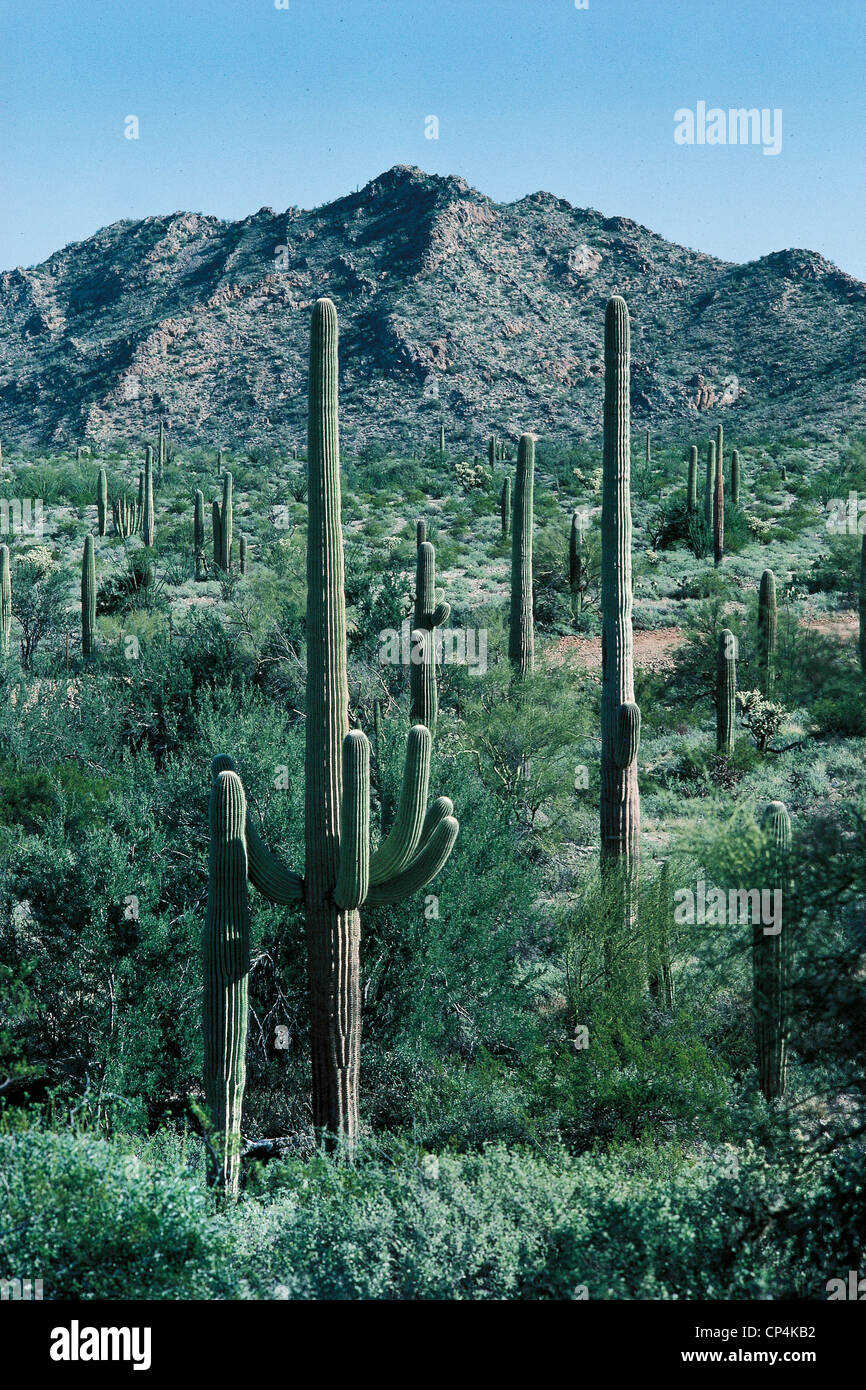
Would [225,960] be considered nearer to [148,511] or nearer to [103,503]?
[148,511]

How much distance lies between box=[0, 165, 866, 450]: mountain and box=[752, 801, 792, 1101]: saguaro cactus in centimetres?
4509

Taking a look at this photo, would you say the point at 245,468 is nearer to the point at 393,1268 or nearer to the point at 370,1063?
the point at 370,1063

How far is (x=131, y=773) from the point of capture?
470 inches

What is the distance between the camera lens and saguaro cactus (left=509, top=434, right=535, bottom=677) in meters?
Result: 16.9

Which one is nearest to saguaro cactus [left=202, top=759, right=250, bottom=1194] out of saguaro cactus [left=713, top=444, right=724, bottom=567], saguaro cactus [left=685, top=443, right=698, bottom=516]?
saguaro cactus [left=713, top=444, right=724, bottom=567]

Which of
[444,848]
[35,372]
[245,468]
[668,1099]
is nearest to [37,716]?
[444,848]

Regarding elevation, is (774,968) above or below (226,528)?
below

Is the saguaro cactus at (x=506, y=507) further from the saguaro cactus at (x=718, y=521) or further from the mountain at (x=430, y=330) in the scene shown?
the mountain at (x=430, y=330)

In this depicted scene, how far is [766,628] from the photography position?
1947 cm

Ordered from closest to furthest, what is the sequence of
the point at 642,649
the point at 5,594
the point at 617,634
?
the point at 617,634, the point at 5,594, the point at 642,649

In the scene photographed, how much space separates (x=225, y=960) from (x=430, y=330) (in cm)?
5627

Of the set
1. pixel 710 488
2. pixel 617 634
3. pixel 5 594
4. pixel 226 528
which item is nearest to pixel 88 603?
pixel 5 594

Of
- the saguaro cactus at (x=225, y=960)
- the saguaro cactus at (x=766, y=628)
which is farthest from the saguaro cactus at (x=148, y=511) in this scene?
the saguaro cactus at (x=225, y=960)

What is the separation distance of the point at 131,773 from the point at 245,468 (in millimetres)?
37015
